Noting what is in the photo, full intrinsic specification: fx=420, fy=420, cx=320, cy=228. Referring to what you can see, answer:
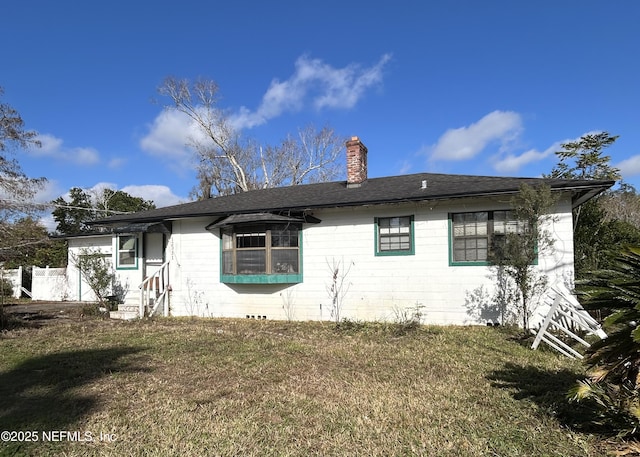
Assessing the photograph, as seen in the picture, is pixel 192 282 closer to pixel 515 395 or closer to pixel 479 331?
pixel 479 331

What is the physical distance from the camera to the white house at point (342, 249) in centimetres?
967

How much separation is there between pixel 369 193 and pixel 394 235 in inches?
52.4

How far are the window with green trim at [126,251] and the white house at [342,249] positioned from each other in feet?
0.17

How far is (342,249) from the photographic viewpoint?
434 inches

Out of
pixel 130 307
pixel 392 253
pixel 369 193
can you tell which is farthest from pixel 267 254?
pixel 130 307

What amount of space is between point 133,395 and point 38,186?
10636 mm

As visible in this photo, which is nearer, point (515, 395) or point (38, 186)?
point (515, 395)

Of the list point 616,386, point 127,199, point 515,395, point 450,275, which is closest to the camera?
point 616,386

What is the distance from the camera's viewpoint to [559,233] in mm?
9102

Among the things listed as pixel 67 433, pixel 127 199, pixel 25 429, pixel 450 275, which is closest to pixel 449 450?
pixel 67 433

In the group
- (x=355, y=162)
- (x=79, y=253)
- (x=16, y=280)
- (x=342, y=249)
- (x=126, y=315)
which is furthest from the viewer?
(x=16, y=280)

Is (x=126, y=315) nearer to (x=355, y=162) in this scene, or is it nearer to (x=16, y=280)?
(x=355, y=162)

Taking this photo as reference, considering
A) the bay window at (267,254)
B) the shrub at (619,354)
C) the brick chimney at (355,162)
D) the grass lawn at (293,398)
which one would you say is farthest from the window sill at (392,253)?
the shrub at (619,354)

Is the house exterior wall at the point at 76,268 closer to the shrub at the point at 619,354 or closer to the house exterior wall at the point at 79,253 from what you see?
the house exterior wall at the point at 79,253
